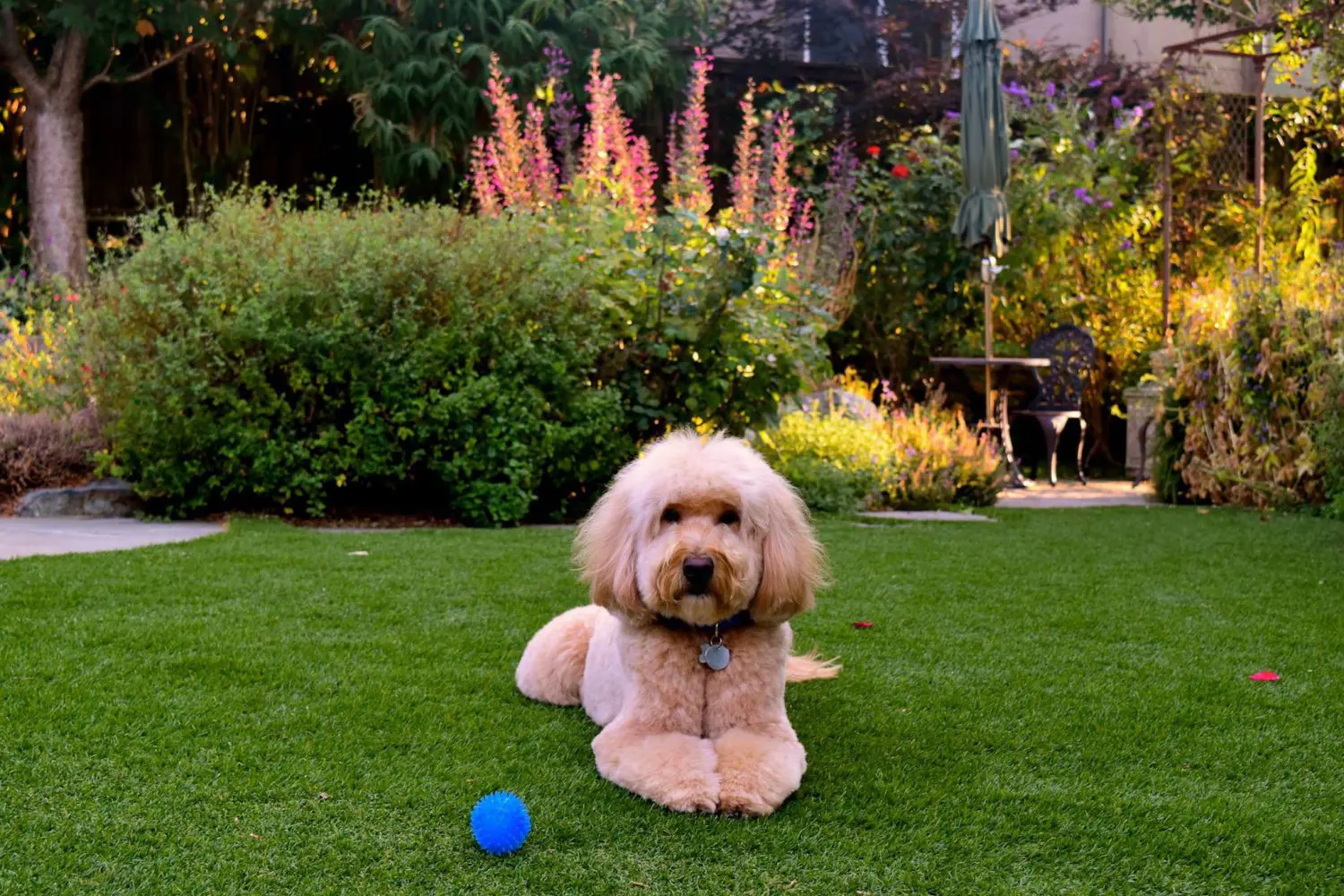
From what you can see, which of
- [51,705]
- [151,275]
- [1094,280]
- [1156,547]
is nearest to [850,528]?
[1156,547]

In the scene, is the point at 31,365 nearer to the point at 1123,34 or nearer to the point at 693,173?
the point at 693,173

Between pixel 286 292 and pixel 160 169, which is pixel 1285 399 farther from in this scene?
pixel 160 169

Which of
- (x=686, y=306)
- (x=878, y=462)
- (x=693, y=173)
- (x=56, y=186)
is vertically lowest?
(x=878, y=462)

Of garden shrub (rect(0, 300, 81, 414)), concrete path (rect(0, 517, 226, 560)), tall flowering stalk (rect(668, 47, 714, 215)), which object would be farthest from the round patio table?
garden shrub (rect(0, 300, 81, 414))

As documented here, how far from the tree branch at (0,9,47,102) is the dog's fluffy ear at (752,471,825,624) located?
31.0 ft

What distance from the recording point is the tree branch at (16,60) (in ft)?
33.1

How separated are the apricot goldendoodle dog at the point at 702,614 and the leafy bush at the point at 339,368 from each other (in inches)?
135

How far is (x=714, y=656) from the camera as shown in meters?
2.82

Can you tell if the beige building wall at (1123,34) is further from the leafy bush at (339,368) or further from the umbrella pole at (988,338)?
the leafy bush at (339,368)

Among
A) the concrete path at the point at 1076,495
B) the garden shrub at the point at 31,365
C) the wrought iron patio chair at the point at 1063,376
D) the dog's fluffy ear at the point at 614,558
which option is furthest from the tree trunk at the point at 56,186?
the dog's fluffy ear at the point at 614,558

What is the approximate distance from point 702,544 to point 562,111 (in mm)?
6970

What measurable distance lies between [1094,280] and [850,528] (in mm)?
5672

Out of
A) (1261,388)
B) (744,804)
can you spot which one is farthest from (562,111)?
(744,804)

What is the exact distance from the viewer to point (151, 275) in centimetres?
627
